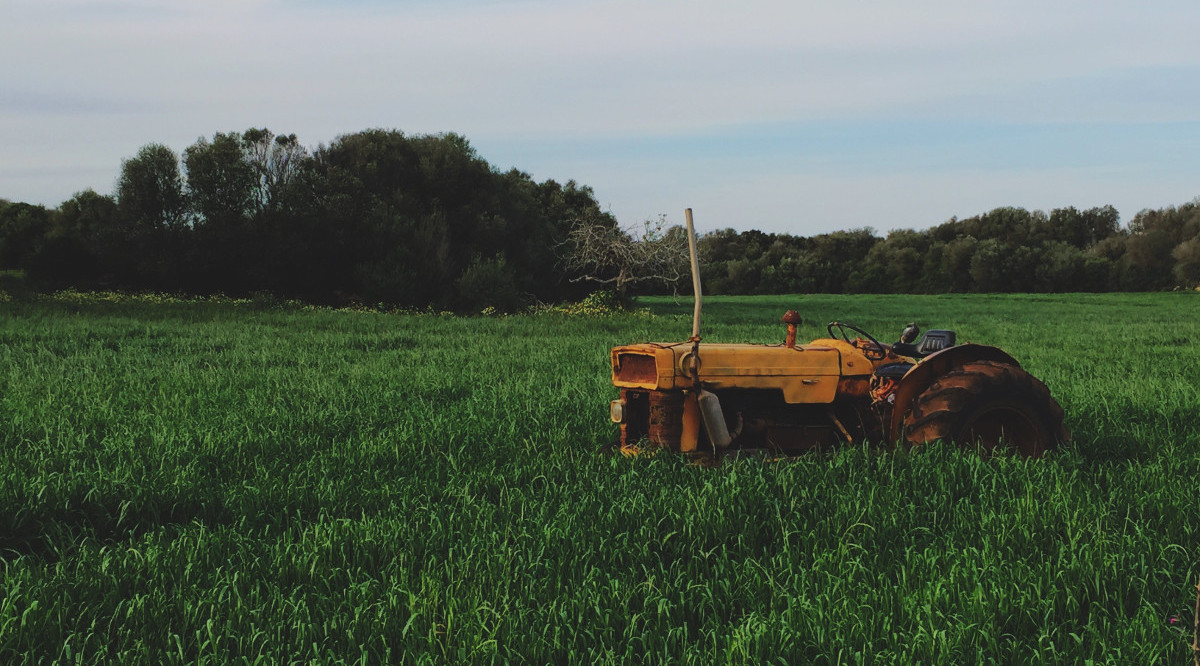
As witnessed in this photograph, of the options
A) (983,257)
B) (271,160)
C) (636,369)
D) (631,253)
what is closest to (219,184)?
(271,160)

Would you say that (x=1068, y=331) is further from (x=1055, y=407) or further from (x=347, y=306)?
(x=347, y=306)

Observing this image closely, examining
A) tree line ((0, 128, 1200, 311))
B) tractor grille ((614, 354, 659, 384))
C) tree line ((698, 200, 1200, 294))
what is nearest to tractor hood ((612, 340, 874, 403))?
tractor grille ((614, 354, 659, 384))

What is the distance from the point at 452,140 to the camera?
34.6 m

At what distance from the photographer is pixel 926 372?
19.3ft

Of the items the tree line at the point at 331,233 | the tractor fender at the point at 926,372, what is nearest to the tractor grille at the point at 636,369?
the tractor fender at the point at 926,372

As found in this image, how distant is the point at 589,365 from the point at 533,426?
5.34 m

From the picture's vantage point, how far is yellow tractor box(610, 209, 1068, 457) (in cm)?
554

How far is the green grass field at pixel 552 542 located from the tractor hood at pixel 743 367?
1.68 feet

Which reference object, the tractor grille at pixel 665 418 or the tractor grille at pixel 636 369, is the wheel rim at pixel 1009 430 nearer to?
the tractor grille at pixel 665 418

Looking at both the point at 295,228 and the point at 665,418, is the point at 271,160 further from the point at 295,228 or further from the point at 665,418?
the point at 665,418

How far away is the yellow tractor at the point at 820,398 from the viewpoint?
18.2 ft

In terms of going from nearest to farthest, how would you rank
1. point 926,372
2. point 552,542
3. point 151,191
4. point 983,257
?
point 552,542, point 926,372, point 151,191, point 983,257

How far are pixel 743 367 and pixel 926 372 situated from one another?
133cm

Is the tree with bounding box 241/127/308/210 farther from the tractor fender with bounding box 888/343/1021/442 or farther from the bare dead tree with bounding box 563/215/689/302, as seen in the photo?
the tractor fender with bounding box 888/343/1021/442
